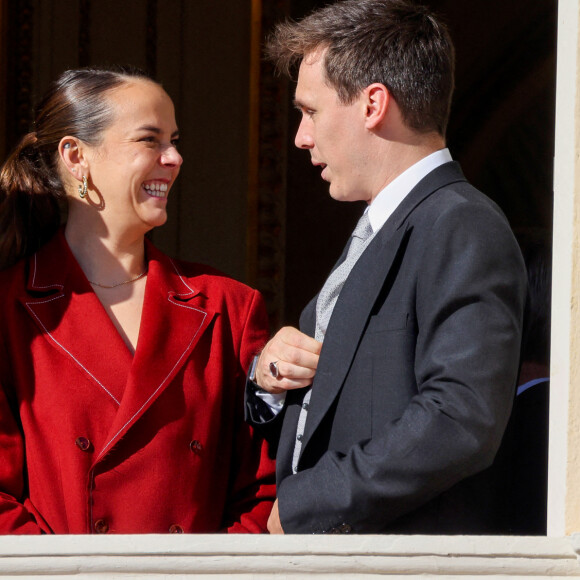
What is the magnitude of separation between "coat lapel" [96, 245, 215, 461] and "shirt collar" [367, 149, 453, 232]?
679 mm

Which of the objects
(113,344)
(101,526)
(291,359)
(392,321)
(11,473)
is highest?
(392,321)

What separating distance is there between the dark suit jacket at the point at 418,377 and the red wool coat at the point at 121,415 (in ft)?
1.57

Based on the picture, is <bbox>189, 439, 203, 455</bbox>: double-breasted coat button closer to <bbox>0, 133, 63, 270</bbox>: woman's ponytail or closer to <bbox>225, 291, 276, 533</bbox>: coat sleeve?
<bbox>225, 291, 276, 533</bbox>: coat sleeve

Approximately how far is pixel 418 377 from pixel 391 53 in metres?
0.63

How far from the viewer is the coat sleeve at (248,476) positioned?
258 cm

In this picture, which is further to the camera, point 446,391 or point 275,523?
point 275,523

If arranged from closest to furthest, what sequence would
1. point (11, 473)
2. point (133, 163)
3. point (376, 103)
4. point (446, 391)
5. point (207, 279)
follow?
point (446, 391) < point (376, 103) < point (11, 473) < point (133, 163) < point (207, 279)

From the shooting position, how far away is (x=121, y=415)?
251cm

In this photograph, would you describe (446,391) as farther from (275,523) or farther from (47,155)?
(47,155)

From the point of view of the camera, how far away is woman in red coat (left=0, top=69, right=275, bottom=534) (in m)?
2.51
